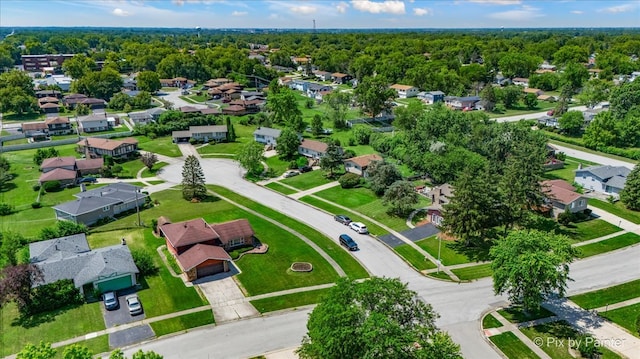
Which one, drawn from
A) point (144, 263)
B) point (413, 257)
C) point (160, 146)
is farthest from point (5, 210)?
point (413, 257)

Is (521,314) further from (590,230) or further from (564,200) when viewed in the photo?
(564,200)

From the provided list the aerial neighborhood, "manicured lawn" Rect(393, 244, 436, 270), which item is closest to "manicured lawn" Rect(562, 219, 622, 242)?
the aerial neighborhood

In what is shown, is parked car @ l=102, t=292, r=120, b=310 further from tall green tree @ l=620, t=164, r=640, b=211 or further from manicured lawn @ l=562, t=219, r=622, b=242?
tall green tree @ l=620, t=164, r=640, b=211

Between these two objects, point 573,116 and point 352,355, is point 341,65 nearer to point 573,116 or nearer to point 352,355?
→ point 573,116


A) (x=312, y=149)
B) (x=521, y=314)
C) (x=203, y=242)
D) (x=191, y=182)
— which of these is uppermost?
(x=312, y=149)

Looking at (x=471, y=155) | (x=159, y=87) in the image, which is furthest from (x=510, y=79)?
(x=159, y=87)

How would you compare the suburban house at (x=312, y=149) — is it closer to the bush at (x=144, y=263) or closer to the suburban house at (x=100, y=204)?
the suburban house at (x=100, y=204)
